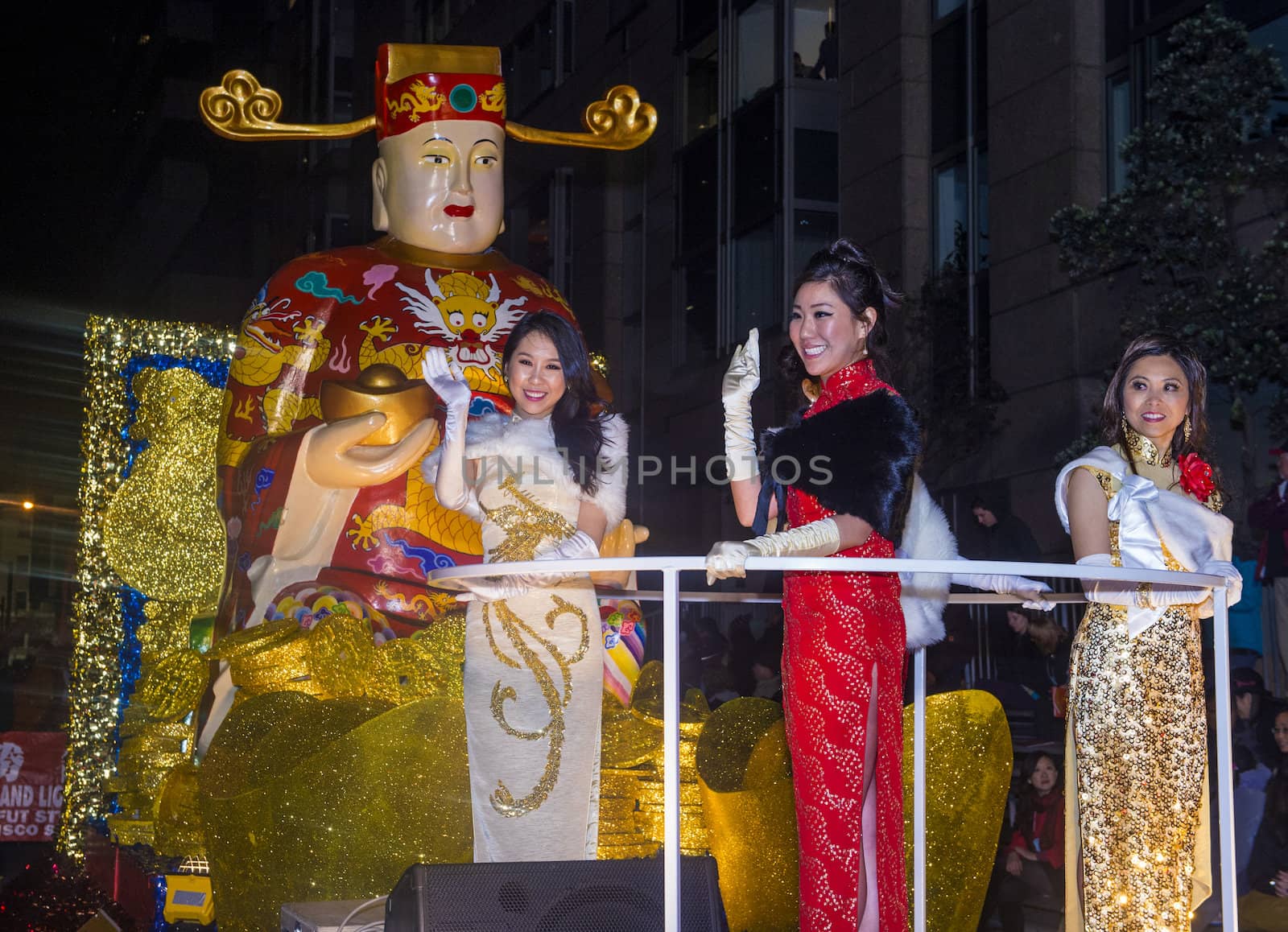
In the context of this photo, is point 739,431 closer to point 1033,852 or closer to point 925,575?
point 925,575

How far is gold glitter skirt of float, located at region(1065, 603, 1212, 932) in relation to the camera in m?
3.35

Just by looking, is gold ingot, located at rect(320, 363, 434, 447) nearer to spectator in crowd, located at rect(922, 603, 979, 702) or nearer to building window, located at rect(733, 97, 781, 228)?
spectator in crowd, located at rect(922, 603, 979, 702)

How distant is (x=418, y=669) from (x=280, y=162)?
51.3 feet

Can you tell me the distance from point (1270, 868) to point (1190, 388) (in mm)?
2137

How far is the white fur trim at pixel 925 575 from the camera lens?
341cm

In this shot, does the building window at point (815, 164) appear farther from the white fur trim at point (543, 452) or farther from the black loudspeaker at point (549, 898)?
the black loudspeaker at point (549, 898)

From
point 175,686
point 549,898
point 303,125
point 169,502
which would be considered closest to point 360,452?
point 303,125

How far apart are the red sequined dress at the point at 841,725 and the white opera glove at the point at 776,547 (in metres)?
0.10

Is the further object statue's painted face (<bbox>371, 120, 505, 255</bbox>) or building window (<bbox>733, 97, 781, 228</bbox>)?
building window (<bbox>733, 97, 781, 228</bbox>)

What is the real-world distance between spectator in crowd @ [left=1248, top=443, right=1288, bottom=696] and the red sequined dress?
3.84 meters

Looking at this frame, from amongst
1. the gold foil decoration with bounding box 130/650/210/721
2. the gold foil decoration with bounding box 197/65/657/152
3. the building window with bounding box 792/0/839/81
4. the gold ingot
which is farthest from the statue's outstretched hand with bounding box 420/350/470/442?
the building window with bounding box 792/0/839/81

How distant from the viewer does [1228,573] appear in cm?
329

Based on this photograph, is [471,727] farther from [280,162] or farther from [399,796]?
[280,162]

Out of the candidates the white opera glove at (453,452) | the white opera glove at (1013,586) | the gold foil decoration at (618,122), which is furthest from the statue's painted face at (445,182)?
the white opera glove at (1013,586)
